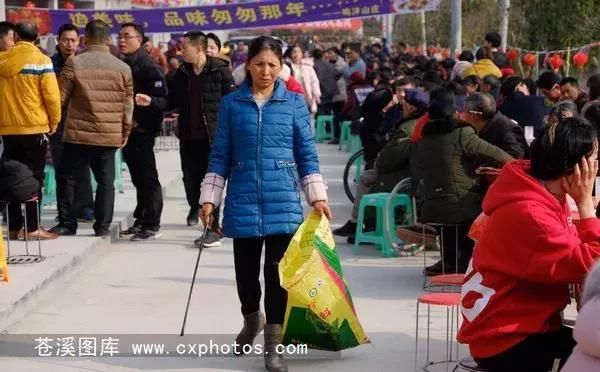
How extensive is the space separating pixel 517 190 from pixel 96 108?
7.11 m

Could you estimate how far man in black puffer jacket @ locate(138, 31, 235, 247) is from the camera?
12328mm

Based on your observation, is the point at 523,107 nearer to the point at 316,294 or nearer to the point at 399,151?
the point at 399,151

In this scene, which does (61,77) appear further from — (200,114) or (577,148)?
(577,148)

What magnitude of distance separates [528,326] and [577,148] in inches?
27.7

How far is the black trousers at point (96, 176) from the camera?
11969 mm

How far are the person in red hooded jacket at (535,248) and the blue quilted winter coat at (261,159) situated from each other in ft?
7.06

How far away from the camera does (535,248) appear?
5062 mm

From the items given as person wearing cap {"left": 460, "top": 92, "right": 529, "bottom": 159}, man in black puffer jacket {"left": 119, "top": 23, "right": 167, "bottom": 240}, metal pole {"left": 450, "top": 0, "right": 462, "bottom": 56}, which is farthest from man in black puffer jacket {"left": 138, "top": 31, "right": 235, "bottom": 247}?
metal pole {"left": 450, "top": 0, "right": 462, "bottom": 56}

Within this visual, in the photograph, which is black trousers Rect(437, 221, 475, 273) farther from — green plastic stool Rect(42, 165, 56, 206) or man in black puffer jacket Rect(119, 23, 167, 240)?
green plastic stool Rect(42, 165, 56, 206)

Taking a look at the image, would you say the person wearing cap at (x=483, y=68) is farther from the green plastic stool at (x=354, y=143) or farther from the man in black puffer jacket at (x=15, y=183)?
the man in black puffer jacket at (x=15, y=183)

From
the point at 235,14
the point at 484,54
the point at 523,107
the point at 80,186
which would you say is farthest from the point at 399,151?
the point at 235,14

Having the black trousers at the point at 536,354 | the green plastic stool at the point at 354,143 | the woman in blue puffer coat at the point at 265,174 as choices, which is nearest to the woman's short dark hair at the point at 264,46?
the woman in blue puffer coat at the point at 265,174

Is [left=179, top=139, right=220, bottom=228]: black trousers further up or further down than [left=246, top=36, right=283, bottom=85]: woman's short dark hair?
further down

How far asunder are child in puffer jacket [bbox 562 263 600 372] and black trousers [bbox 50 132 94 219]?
28.6ft
